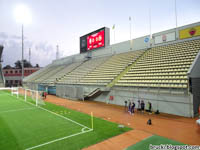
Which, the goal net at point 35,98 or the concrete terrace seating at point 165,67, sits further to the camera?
the goal net at point 35,98

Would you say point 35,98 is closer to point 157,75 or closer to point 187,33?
point 157,75

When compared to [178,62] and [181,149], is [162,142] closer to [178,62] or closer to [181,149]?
[181,149]

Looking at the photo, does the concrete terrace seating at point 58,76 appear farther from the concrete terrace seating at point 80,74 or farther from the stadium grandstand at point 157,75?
the stadium grandstand at point 157,75

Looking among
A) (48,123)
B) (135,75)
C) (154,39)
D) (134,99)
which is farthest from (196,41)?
(48,123)

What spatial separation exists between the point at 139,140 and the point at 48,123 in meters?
6.91

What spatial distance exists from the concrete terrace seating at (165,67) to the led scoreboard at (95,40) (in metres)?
11.3

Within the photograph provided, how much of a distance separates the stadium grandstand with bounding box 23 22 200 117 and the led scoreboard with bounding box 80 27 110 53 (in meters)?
3.58

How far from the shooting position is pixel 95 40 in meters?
32.3

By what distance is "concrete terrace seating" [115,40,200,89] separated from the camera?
1444 cm

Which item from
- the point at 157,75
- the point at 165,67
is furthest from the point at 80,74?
the point at 165,67

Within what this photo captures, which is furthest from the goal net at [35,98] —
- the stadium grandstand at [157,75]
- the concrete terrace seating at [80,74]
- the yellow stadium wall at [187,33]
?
the yellow stadium wall at [187,33]

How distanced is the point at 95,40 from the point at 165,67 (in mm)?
19329

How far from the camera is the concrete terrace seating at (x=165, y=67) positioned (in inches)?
569

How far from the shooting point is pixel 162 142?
7.47 metres
